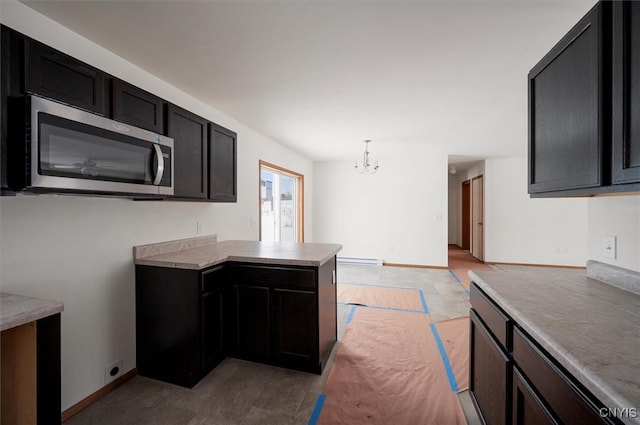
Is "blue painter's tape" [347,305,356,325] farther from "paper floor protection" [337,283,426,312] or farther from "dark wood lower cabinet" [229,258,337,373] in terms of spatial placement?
"dark wood lower cabinet" [229,258,337,373]

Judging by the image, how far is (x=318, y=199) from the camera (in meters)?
6.64

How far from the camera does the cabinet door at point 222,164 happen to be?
101 inches

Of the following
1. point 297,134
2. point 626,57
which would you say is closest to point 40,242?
point 626,57

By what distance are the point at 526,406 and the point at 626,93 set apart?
3.96ft

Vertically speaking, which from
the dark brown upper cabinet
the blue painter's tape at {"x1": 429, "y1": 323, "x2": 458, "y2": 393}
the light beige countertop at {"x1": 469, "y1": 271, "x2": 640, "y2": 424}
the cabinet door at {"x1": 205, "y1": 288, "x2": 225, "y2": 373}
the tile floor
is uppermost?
the dark brown upper cabinet

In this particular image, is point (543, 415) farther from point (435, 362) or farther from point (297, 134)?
→ point (297, 134)

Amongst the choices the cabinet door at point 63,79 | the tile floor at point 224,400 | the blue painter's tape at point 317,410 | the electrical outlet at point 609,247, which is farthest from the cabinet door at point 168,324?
the electrical outlet at point 609,247

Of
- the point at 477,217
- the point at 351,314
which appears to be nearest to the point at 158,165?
the point at 351,314

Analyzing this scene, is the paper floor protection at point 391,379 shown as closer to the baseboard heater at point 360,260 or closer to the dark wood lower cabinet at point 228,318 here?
the dark wood lower cabinet at point 228,318

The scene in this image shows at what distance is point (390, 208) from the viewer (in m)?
6.05

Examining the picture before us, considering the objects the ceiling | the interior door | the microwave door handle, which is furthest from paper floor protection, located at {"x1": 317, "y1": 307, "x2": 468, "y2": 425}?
the interior door

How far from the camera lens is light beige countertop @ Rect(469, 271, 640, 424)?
0.69 metres

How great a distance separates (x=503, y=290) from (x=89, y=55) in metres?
3.00

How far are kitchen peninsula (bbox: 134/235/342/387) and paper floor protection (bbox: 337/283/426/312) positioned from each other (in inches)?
60.9
